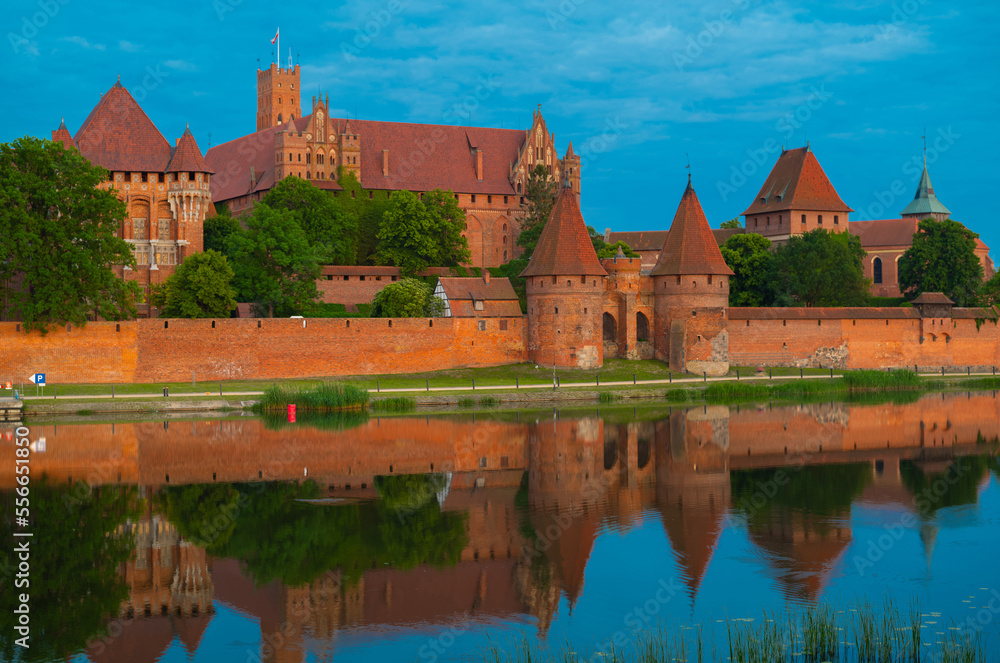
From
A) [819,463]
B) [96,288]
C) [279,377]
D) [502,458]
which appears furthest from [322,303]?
[819,463]

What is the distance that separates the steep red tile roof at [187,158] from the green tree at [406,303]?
1101 cm

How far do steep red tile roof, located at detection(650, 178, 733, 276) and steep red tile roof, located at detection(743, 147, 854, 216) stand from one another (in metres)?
19.5

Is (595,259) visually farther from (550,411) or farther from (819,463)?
(819,463)

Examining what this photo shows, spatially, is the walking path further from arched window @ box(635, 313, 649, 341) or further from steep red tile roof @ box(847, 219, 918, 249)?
steep red tile roof @ box(847, 219, 918, 249)

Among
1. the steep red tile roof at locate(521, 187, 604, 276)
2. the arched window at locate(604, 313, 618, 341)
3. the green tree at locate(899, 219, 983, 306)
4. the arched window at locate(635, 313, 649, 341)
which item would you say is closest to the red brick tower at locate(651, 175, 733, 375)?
the arched window at locate(635, 313, 649, 341)

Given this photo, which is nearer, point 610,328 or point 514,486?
point 514,486

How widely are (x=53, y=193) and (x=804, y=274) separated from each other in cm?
3323

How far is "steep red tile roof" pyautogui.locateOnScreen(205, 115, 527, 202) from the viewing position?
202 feet

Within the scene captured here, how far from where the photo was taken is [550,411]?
32.6m

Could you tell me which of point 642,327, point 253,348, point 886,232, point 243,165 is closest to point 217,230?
point 253,348

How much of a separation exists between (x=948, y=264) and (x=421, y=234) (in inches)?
1063

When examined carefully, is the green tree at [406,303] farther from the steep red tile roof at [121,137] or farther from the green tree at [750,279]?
the green tree at [750,279]

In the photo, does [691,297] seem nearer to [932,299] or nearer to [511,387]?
[511,387]

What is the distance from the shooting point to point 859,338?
4581cm
